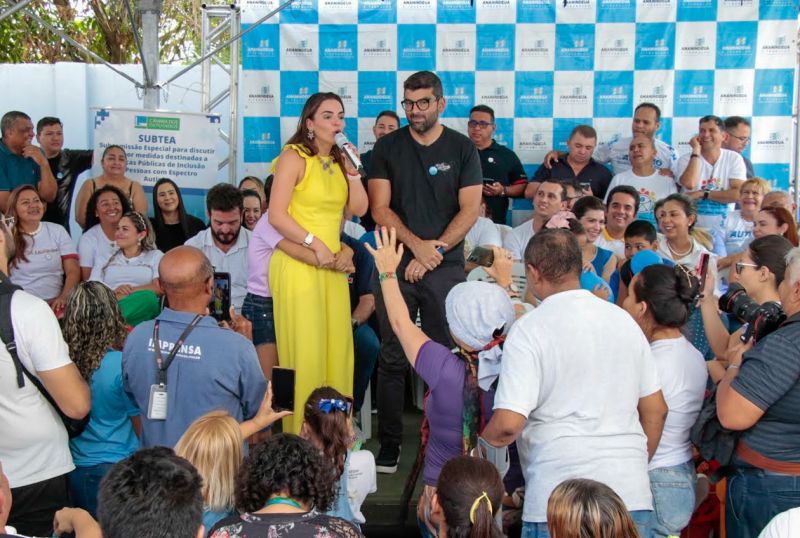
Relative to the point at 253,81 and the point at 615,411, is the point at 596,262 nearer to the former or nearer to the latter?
the point at 615,411

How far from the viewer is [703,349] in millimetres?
4152

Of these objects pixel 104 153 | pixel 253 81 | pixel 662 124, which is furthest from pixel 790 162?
pixel 104 153

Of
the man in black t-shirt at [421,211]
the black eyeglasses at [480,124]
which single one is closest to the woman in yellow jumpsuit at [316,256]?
the man in black t-shirt at [421,211]

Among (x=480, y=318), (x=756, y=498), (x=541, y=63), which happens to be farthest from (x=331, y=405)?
(x=541, y=63)

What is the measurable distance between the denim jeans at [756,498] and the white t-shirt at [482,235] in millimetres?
2826

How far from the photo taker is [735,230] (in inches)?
237

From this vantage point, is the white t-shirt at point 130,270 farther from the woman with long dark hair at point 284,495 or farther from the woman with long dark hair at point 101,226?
the woman with long dark hair at point 284,495

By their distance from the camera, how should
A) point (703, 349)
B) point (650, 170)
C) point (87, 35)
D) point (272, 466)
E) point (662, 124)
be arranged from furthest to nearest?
point (87, 35) < point (662, 124) < point (650, 170) < point (703, 349) < point (272, 466)

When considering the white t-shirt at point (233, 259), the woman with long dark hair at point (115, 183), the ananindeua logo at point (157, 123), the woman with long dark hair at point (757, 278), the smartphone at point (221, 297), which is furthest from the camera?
the ananindeua logo at point (157, 123)

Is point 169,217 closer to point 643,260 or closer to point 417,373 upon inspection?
point 417,373

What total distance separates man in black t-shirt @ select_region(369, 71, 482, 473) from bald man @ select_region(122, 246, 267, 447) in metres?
1.40

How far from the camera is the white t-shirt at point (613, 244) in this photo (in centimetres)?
521

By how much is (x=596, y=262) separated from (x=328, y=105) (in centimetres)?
185

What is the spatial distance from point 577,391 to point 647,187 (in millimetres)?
3747
